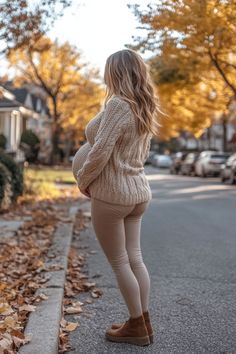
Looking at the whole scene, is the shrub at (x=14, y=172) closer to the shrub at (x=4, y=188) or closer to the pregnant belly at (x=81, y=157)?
the shrub at (x=4, y=188)

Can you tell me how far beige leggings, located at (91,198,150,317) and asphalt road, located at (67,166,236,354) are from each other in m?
0.39

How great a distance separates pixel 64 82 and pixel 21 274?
113 feet

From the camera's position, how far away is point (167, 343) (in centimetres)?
432

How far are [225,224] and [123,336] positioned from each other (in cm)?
740

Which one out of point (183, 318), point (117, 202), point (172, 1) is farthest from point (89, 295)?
point (172, 1)

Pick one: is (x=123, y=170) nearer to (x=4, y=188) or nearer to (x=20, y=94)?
(x=4, y=188)

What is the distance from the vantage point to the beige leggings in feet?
13.2

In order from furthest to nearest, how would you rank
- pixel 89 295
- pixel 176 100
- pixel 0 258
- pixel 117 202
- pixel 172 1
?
pixel 176 100 → pixel 172 1 → pixel 0 258 → pixel 89 295 → pixel 117 202

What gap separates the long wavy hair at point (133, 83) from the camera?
3.91 m

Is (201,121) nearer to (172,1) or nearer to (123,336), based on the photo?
(172,1)

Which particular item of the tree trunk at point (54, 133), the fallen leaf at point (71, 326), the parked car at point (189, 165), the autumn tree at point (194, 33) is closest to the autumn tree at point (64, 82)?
the tree trunk at point (54, 133)

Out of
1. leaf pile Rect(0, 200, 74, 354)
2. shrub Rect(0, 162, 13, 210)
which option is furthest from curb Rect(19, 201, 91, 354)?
shrub Rect(0, 162, 13, 210)

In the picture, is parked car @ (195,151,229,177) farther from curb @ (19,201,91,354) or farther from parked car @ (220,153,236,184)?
curb @ (19,201,91,354)

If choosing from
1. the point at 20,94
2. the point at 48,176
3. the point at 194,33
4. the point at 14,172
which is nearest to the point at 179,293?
the point at 14,172
